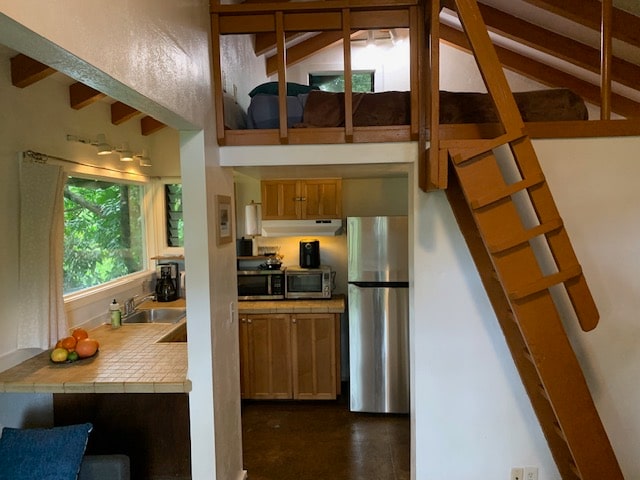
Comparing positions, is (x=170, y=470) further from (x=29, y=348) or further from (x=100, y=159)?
(x=100, y=159)

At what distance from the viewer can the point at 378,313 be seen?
3402 millimetres

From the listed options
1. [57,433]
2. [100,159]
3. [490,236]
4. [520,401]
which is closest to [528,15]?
[490,236]

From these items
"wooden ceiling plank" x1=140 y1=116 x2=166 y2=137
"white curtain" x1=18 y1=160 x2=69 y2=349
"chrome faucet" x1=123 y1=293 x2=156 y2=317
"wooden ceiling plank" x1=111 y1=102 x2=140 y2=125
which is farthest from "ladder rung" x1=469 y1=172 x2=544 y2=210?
"wooden ceiling plank" x1=140 y1=116 x2=166 y2=137

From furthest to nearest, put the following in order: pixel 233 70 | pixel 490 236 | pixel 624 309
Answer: pixel 233 70 < pixel 624 309 < pixel 490 236

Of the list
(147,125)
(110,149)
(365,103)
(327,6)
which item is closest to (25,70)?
(110,149)

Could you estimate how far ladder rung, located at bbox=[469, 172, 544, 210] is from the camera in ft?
5.48

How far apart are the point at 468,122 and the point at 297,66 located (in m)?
2.70

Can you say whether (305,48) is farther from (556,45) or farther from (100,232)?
(100,232)

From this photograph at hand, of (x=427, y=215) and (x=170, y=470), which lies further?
(x=170, y=470)

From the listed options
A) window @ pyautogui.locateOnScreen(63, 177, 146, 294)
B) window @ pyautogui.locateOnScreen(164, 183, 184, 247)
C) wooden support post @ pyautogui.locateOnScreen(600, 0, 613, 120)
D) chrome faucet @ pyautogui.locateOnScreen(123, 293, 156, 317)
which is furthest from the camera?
window @ pyautogui.locateOnScreen(164, 183, 184, 247)

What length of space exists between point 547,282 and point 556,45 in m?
2.23

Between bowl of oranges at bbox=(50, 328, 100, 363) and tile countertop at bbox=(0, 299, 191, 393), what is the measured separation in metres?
0.03

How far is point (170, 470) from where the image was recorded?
91.8 inches

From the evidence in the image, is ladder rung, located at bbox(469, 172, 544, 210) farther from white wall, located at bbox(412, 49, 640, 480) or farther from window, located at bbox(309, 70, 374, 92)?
window, located at bbox(309, 70, 374, 92)
